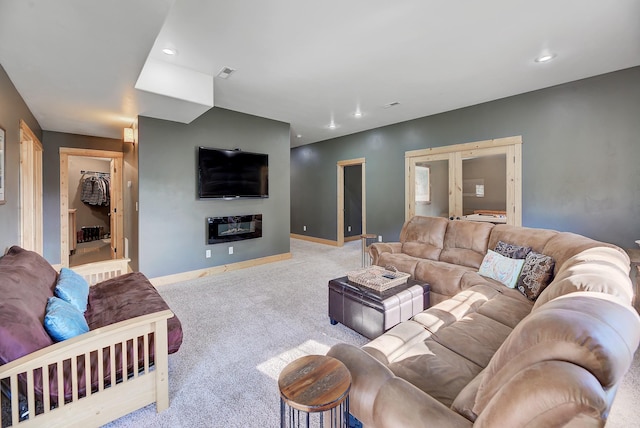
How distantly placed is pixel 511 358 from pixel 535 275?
1921 millimetres

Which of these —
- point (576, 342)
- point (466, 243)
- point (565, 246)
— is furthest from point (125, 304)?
point (565, 246)

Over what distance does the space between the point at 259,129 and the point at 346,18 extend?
300 cm

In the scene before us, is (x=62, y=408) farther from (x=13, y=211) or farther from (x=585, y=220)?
(x=585, y=220)

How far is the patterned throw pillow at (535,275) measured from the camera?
88.8 inches

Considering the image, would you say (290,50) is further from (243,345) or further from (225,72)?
(243,345)

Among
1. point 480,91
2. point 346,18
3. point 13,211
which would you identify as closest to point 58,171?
point 13,211

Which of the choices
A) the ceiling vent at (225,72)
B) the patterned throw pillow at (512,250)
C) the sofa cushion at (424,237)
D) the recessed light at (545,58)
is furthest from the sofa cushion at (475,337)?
the ceiling vent at (225,72)

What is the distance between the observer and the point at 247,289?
3.78 m

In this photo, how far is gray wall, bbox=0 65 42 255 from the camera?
7.85 feet

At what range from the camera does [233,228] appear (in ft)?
15.4

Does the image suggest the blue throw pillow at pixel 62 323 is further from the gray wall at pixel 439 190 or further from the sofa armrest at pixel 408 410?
Result: the gray wall at pixel 439 190

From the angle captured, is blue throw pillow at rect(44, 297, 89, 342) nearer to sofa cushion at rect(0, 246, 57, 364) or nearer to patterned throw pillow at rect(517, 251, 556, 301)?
sofa cushion at rect(0, 246, 57, 364)

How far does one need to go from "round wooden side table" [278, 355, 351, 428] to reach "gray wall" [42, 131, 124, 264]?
600 cm

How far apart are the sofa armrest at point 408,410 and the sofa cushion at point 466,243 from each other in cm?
241
